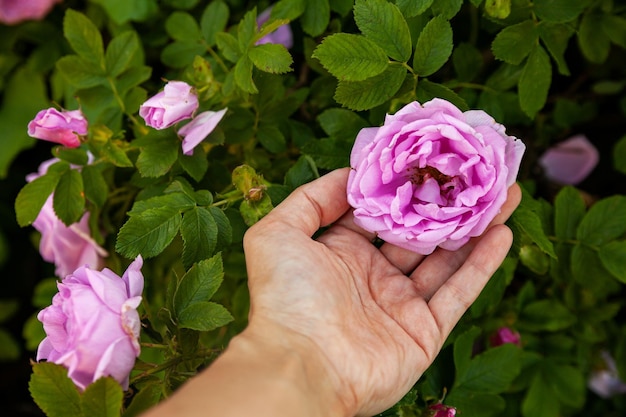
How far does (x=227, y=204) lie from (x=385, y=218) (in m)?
0.29

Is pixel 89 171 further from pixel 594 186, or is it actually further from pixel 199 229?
pixel 594 186

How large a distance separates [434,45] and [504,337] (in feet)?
2.34

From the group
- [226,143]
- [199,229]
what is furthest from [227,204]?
[226,143]

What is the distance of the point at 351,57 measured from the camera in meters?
1.09

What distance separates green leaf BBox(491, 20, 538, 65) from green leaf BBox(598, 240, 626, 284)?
17.5 inches

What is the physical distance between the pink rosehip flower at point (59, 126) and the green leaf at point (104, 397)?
0.57 metres

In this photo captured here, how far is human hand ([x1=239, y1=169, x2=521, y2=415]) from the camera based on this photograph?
1.05 m

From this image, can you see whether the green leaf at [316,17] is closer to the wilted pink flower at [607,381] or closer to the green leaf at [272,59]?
the green leaf at [272,59]

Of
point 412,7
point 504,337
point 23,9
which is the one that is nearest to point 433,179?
point 412,7

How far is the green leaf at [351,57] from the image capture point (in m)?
1.08

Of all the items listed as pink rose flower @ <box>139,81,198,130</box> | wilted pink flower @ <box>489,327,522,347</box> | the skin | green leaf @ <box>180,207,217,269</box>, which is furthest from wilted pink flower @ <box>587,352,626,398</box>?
pink rose flower @ <box>139,81,198,130</box>

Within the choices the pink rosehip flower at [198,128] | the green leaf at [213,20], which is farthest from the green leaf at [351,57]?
the green leaf at [213,20]

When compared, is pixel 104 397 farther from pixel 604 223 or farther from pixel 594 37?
pixel 594 37

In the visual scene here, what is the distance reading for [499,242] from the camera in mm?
1100
